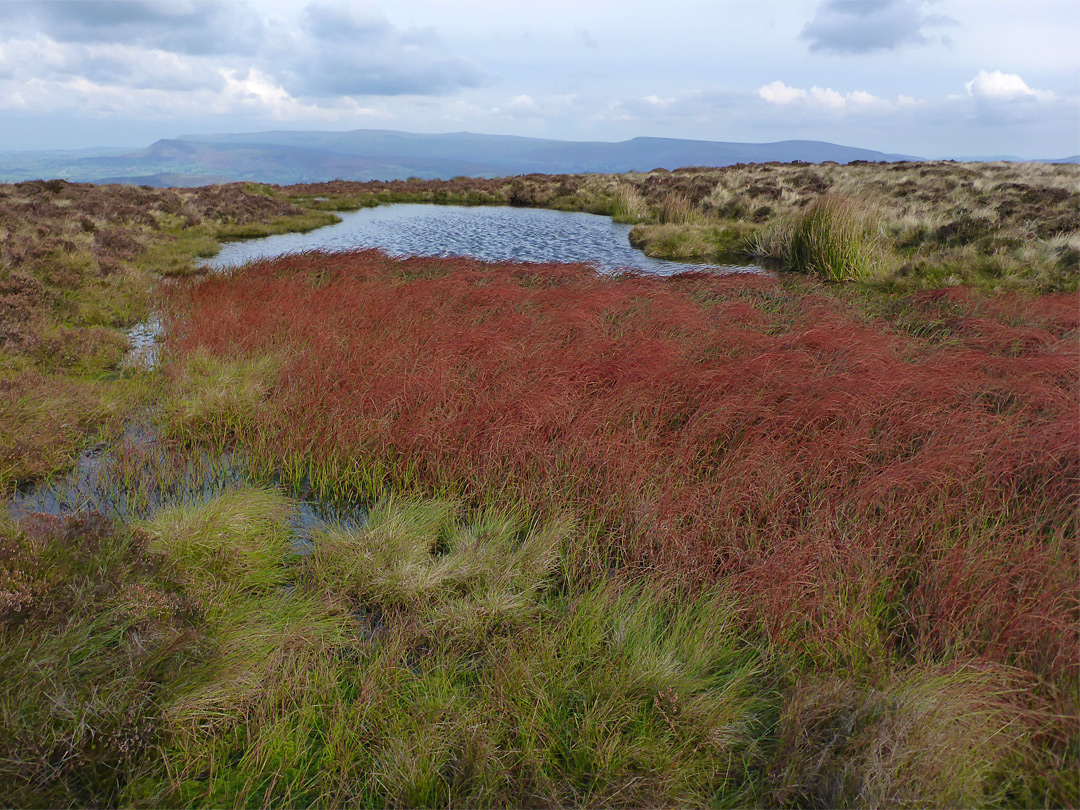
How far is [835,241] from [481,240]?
12.9m

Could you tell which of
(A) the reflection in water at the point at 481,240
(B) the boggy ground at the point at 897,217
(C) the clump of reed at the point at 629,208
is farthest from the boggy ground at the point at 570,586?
(C) the clump of reed at the point at 629,208

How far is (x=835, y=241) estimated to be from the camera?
14.4 meters

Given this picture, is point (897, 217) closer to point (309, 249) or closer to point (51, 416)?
point (309, 249)

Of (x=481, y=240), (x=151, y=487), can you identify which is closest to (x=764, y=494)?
(x=151, y=487)

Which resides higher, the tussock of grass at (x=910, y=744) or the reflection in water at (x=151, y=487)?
the reflection in water at (x=151, y=487)

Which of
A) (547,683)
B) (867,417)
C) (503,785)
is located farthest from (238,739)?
(867,417)

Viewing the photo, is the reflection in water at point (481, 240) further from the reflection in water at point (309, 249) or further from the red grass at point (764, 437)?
the red grass at point (764, 437)

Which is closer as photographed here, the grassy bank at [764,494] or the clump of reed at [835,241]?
the grassy bank at [764,494]

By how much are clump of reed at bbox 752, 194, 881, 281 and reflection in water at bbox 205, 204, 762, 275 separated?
141cm

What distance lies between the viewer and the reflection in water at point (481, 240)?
17.8m

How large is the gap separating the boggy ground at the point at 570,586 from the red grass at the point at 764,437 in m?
0.04

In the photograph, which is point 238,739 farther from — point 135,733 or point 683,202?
point 683,202

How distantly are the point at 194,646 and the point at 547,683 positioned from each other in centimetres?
196

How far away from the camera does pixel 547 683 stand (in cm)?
298
